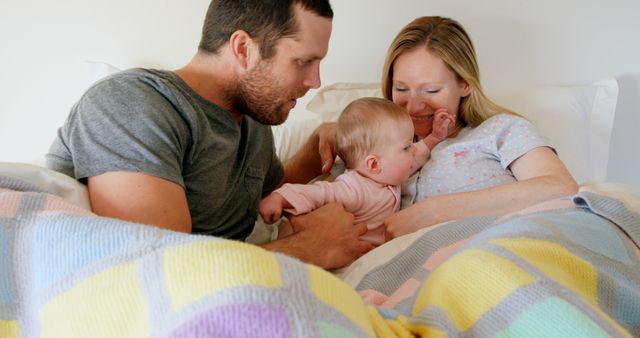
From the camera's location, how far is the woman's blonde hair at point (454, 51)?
1.58 meters

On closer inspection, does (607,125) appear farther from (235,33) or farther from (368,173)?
(235,33)

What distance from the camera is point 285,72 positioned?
4.09ft

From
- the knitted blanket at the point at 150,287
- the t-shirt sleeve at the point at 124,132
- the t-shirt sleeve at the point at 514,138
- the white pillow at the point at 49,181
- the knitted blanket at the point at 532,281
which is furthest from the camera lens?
the t-shirt sleeve at the point at 514,138

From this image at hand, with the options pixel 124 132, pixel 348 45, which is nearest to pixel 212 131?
pixel 124 132

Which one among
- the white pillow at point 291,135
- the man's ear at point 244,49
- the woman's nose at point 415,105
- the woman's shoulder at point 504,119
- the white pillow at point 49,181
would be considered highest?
the man's ear at point 244,49

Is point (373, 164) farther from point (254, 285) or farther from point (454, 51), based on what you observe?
point (254, 285)

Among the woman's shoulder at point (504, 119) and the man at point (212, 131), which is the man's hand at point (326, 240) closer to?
the man at point (212, 131)

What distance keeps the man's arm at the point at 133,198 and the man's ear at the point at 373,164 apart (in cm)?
62

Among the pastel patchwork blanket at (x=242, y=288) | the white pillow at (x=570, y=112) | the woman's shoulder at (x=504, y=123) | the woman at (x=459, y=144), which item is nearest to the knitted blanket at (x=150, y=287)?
the pastel patchwork blanket at (x=242, y=288)

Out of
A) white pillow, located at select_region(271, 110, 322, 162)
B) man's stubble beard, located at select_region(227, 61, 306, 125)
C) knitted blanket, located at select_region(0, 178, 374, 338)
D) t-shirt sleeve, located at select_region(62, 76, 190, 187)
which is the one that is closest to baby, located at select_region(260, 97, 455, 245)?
man's stubble beard, located at select_region(227, 61, 306, 125)

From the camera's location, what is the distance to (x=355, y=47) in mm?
1964

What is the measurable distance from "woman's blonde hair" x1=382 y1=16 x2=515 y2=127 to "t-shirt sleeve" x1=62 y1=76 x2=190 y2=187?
839mm

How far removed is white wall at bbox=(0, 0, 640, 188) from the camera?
6.03 ft

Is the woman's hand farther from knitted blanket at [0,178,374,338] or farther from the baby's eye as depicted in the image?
knitted blanket at [0,178,374,338]
